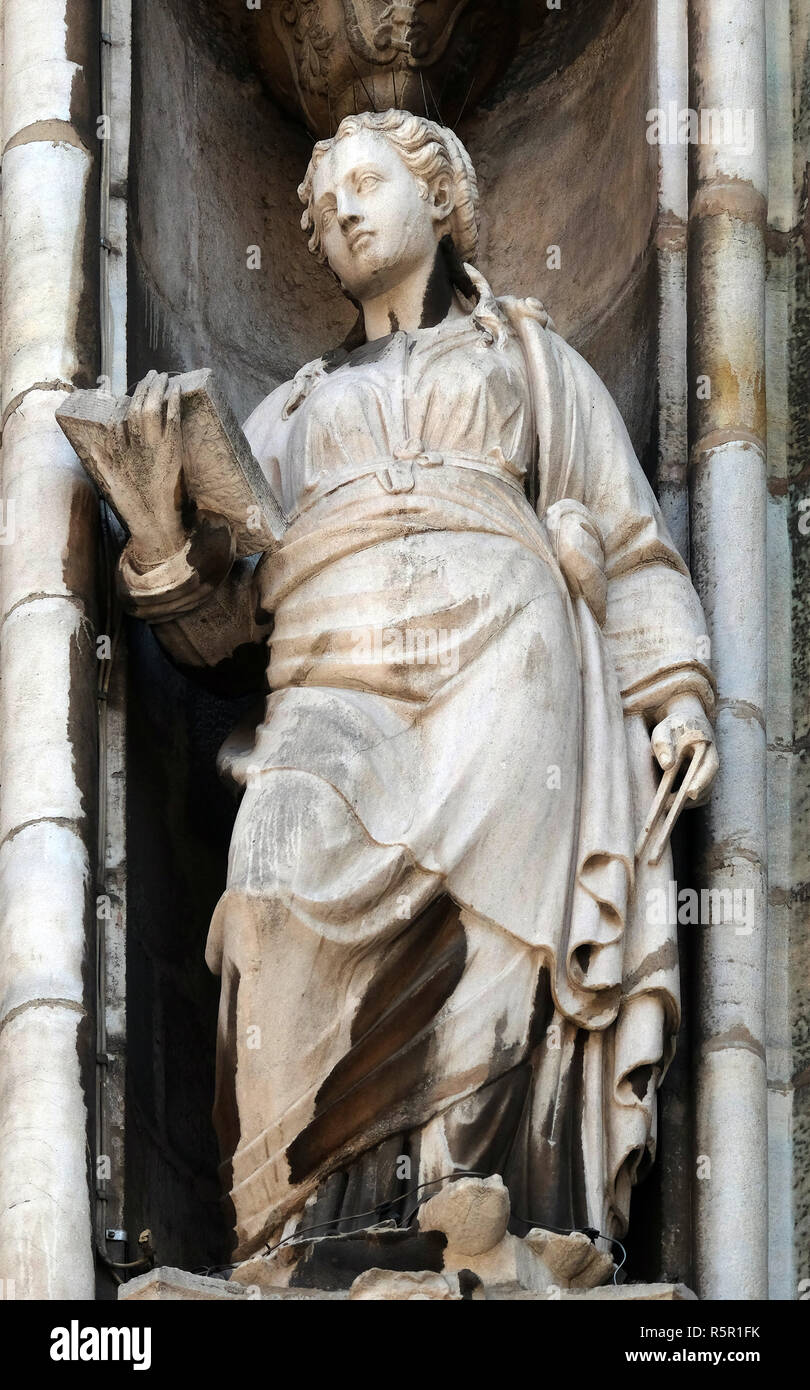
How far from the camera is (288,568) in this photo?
770cm

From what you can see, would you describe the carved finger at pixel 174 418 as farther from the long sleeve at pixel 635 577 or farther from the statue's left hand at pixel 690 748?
the statue's left hand at pixel 690 748

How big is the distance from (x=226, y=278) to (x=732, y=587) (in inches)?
61.8

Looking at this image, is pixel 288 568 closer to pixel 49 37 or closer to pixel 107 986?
pixel 107 986

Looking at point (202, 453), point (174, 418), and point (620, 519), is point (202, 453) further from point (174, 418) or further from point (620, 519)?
point (620, 519)

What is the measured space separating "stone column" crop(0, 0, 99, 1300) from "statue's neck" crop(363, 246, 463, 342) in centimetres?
60

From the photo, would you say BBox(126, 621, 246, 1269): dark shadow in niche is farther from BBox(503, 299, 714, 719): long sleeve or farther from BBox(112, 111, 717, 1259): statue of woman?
BBox(503, 299, 714, 719): long sleeve

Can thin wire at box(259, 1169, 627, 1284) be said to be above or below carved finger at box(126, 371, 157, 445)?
below

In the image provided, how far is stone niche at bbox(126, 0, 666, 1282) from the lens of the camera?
7.78 metres

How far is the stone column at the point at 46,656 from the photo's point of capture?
721cm

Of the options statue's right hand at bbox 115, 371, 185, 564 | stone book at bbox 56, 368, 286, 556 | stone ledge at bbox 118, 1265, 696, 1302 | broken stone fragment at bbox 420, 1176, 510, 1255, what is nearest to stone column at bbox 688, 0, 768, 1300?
stone ledge at bbox 118, 1265, 696, 1302

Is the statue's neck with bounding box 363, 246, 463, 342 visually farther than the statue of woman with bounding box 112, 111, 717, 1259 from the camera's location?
Yes

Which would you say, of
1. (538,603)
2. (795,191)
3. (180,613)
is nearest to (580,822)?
(538,603)

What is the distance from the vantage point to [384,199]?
322 inches

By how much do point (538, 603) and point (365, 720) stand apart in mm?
412
